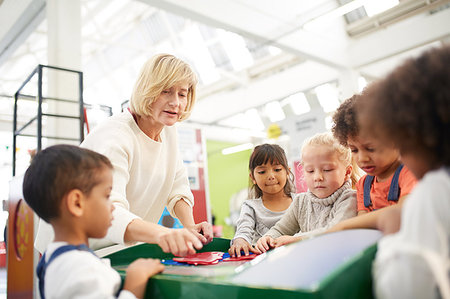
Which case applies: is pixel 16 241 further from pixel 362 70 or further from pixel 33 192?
pixel 362 70

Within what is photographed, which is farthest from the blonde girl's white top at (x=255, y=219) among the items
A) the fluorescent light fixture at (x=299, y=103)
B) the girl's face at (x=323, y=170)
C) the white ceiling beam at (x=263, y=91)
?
the fluorescent light fixture at (x=299, y=103)

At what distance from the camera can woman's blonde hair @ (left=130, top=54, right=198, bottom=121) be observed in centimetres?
138

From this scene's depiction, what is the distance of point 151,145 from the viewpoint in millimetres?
1432

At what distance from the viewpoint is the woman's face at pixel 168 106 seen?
141 centimetres

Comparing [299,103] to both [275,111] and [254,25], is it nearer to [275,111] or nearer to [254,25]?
[275,111]

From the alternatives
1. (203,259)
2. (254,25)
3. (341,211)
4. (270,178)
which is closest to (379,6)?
(254,25)

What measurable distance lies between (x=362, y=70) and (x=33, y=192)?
250 inches

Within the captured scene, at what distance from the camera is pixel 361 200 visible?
1189mm

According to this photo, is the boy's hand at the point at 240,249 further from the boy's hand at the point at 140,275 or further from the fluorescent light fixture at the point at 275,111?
the fluorescent light fixture at the point at 275,111

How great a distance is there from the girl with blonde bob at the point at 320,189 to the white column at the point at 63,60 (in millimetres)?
2383

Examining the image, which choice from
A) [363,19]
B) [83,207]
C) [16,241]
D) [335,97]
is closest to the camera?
[83,207]

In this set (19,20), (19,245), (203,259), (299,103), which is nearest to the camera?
(203,259)

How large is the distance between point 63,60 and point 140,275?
3.05m

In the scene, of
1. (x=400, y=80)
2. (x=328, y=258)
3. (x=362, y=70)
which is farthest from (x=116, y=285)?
(x=362, y=70)
